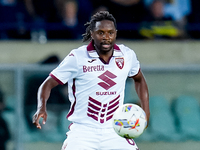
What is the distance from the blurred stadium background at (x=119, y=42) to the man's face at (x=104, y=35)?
321 centimetres

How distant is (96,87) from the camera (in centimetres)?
548

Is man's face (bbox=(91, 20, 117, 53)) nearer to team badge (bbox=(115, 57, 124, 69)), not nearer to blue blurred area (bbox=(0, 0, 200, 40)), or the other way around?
team badge (bbox=(115, 57, 124, 69))

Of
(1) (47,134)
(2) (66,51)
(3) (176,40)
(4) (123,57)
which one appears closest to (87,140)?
(4) (123,57)

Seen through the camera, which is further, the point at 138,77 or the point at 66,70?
the point at 138,77

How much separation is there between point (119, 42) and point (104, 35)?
12.1 feet

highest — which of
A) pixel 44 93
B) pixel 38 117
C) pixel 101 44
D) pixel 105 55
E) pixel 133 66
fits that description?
pixel 101 44

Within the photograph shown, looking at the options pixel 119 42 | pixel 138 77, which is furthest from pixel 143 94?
pixel 119 42

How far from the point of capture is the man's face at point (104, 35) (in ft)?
17.9

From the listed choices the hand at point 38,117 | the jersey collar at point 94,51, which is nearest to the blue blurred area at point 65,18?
the jersey collar at point 94,51

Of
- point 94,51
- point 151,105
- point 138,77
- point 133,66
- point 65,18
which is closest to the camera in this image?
point 94,51

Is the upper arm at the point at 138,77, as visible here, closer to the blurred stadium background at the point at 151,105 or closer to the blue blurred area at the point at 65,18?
the blurred stadium background at the point at 151,105

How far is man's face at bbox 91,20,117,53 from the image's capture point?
17.9 feet

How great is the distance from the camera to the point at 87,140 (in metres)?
5.34

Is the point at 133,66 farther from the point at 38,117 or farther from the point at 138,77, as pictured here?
the point at 38,117
